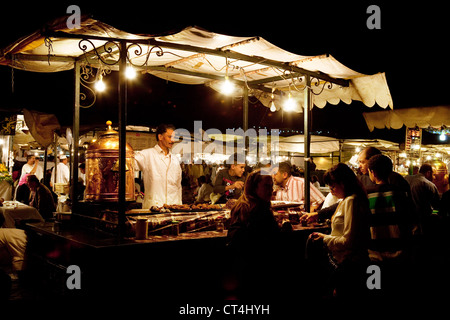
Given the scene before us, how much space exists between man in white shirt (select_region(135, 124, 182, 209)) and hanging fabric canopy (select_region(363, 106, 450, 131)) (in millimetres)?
6016

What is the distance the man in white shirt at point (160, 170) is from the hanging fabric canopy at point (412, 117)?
6016mm

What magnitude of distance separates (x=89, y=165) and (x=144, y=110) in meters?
4.80

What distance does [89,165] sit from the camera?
571 centimetres

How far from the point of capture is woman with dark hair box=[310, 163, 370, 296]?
404cm

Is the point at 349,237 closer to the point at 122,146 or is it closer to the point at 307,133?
the point at 122,146

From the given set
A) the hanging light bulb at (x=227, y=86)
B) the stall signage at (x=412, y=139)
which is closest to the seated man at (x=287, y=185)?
the hanging light bulb at (x=227, y=86)

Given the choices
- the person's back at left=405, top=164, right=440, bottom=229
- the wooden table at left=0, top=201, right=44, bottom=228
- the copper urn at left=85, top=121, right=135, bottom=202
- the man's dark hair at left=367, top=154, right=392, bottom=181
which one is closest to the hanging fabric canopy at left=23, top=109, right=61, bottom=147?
the copper urn at left=85, top=121, right=135, bottom=202

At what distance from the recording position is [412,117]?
951 cm

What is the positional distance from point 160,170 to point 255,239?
307cm

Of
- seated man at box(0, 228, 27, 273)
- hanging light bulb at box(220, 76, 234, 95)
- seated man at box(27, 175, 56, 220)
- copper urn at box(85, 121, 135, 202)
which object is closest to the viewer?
copper urn at box(85, 121, 135, 202)

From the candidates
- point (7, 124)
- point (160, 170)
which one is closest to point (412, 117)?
point (160, 170)

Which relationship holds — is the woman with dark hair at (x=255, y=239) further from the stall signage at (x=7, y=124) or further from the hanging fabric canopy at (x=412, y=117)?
the stall signage at (x=7, y=124)

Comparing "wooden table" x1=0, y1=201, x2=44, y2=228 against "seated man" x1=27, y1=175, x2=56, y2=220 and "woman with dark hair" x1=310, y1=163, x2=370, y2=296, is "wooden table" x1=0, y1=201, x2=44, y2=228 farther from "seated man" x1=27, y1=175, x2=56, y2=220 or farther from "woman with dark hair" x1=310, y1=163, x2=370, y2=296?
"woman with dark hair" x1=310, y1=163, x2=370, y2=296

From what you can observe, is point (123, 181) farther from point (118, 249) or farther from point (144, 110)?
point (144, 110)
